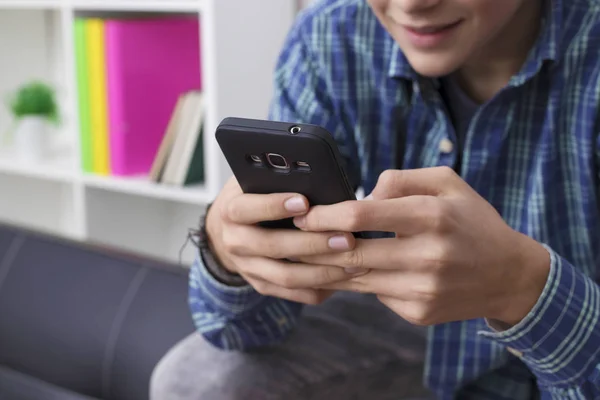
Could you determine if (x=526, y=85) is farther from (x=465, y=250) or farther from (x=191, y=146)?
(x=191, y=146)

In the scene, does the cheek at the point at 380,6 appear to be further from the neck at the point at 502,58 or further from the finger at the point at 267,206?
the finger at the point at 267,206

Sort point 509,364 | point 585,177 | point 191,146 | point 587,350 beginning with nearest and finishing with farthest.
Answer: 1. point 587,350
2. point 585,177
3. point 509,364
4. point 191,146

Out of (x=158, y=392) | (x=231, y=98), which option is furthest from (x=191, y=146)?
(x=158, y=392)

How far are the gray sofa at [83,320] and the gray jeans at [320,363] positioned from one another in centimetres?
22

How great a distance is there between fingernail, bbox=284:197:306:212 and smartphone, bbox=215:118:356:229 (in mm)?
10

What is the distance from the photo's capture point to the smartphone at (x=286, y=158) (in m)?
0.74

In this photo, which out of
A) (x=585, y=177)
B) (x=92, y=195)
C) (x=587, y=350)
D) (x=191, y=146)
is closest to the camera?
(x=587, y=350)

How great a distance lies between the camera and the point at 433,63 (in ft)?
3.24

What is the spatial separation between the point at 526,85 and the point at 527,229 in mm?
183

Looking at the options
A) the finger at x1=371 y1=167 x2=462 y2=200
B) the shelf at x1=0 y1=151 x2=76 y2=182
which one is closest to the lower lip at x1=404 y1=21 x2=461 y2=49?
the finger at x1=371 y1=167 x2=462 y2=200

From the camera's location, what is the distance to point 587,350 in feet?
3.12

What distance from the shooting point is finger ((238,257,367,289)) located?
0.86 metres

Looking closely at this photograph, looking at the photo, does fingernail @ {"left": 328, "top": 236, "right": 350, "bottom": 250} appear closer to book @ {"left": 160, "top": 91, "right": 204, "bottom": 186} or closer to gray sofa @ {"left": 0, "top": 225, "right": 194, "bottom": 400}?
gray sofa @ {"left": 0, "top": 225, "right": 194, "bottom": 400}

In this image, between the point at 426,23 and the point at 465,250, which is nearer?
the point at 465,250
